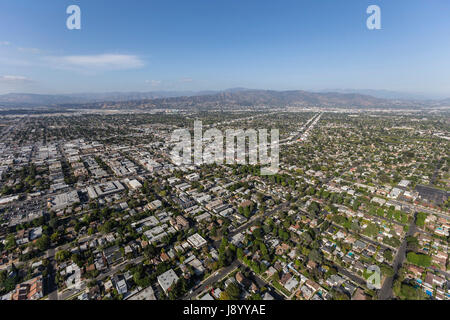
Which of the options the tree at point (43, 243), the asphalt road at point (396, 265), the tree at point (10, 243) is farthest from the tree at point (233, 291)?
the tree at point (10, 243)

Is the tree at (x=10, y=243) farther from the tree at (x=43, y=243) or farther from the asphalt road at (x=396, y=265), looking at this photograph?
the asphalt road at (x=396, y=265)

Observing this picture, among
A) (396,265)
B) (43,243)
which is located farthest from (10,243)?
(396,265)

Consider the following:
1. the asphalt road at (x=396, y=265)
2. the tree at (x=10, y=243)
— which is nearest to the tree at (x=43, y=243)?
the tree at (x=10, y=243)

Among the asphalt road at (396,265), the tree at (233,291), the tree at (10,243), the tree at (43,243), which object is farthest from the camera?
the tree at (10,243)

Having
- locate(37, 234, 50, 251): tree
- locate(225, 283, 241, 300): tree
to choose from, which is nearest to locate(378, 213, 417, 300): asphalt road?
locate(225, 283, 241, 300): tree

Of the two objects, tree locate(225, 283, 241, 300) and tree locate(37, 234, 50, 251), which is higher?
tree locate(37, 234, 50, 251)

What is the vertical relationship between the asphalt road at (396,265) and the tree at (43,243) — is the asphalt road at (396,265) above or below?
below

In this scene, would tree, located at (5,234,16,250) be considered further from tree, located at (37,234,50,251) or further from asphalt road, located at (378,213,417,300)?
asphalt road, located at (378,213,417,300)

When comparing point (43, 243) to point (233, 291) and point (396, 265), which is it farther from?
point (396, 265)

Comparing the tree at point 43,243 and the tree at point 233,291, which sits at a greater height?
the tree at point 43,243

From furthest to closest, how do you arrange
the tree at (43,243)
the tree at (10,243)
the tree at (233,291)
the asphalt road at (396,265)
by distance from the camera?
the tree at (10,243), the tree at (43,243), the asphalt road at (396,265), the tree at (233,291)

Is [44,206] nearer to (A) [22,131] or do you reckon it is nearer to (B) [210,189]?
(B) [210,189]

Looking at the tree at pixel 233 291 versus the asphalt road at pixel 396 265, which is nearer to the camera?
the tree at pixel 233 291
